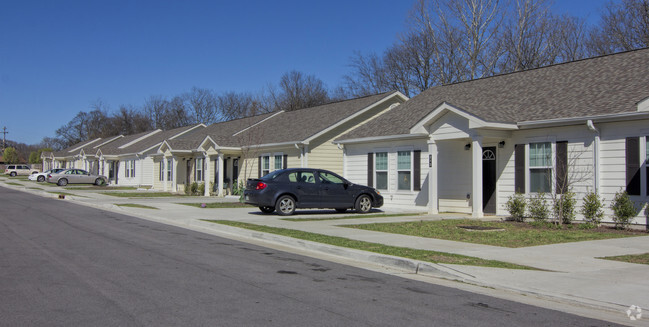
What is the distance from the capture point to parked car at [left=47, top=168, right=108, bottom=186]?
4697 centimetres

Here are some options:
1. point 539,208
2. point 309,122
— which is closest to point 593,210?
point 539,208

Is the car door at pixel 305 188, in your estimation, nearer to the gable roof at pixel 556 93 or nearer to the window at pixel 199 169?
the gable roof at pixel 556 93

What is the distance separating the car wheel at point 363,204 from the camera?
1958cm

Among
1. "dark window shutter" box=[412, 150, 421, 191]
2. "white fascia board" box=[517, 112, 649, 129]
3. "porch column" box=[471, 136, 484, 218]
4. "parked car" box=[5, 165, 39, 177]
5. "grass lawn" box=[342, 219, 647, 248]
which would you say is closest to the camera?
"grass lawn" box=[342, 219, 647, 248]

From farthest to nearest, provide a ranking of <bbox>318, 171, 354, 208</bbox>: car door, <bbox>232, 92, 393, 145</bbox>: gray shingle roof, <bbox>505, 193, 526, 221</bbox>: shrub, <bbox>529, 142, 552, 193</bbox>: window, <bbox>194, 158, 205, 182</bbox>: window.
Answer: <bbox>194, 158, 205, 182</bbox>: window
<bbox>232, 92, 393, 145</bbox>: gray shingle roof
<bbox>318, 171, 354, 208</bbox>: car door
<bbox>505, 193, 526, 221</bbox>: shrub
<bbox>529, 142, 552, 193</bbox>: window

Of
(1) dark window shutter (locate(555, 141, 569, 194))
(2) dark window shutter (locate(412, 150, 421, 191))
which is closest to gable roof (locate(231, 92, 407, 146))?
(2) dark window shutter (locate(412, 150, 421, 191))

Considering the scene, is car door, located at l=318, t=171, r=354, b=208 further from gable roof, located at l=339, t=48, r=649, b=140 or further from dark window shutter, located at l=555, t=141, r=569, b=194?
dark window shutter, located at l=555, t=141, r=569, b=194

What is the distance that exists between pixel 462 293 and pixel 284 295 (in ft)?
8.07

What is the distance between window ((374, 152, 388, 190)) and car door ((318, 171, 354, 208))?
2.79 m

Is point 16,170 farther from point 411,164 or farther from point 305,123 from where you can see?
point 411,164

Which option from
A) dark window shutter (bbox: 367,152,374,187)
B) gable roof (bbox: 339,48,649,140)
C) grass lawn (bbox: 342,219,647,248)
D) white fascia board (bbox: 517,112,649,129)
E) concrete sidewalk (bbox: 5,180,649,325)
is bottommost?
concrete sidewalk (bbox: 5,180,649,325)

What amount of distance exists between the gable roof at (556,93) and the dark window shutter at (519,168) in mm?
896

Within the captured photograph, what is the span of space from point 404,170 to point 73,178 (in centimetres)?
3701

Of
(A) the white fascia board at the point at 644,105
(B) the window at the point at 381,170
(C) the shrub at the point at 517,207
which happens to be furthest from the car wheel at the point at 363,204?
(A) the white fascia board at the point at 644,105
